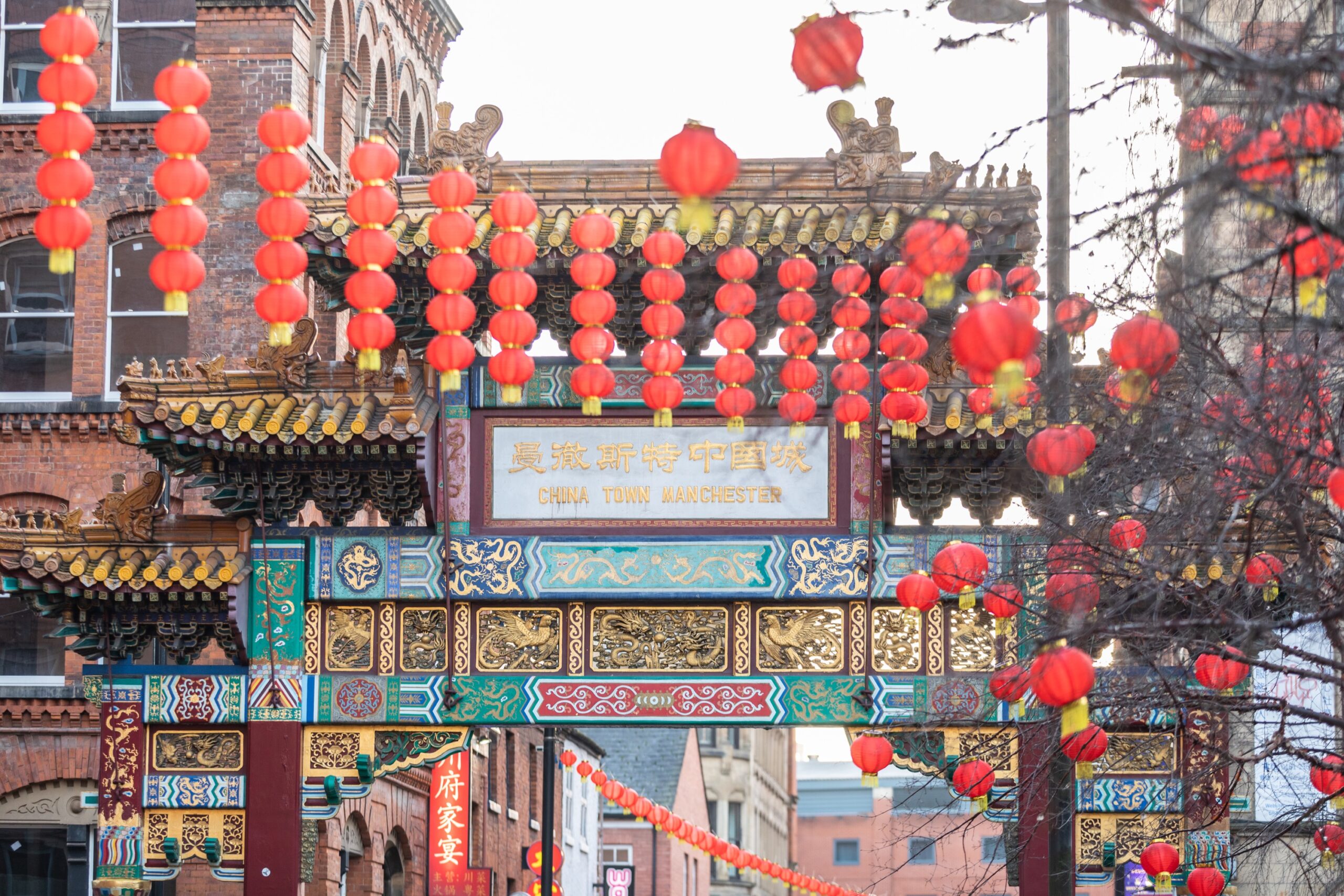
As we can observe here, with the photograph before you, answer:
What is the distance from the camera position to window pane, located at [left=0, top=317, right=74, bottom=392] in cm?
2336

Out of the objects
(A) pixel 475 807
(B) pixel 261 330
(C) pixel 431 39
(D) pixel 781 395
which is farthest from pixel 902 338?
(C) pixel 431 39

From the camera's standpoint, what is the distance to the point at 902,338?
13.1 m

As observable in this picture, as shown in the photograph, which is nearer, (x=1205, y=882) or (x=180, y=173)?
(x=180, y=173)

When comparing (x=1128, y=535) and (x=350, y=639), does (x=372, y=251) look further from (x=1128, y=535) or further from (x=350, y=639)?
(x=1128, y=535)

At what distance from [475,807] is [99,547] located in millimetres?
14893

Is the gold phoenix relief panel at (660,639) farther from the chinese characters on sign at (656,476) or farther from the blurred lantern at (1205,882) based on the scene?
the blurred lantern at (1205,882)

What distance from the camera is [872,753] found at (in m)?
14.6

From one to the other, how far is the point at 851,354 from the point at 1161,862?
4.36 m

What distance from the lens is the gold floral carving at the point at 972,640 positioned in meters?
15.1

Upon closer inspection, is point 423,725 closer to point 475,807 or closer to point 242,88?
point 242,88

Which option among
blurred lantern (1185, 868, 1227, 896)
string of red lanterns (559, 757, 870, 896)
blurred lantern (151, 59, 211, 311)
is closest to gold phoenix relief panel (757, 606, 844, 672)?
blurred lantern (1185, 868, 1227, 896)

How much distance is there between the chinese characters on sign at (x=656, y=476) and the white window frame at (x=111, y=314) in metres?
9.28

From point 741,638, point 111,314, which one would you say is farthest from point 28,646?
point 741,638

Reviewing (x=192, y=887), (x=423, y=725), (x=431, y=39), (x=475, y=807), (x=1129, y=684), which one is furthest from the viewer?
Answer: (x=431, y=39)
